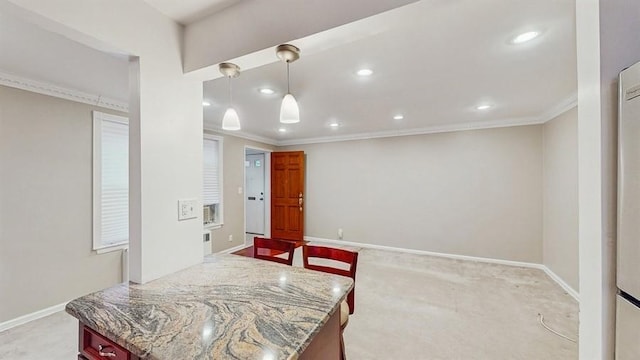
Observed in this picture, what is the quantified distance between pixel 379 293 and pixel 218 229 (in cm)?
298

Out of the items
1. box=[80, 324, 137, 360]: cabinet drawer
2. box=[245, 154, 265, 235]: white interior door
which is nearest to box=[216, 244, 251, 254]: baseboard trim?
box=[245, 154, 265, 235]: white interior door

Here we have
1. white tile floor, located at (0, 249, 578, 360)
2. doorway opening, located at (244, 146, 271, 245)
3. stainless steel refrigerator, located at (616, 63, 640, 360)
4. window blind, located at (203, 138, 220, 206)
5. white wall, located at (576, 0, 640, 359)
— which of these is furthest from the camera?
doorway opening, located at (244, 146, 271, 245)

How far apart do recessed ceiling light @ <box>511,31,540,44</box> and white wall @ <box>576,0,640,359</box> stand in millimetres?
914

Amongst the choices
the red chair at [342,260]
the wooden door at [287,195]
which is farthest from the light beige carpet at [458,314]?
the wooden door at [287,195]

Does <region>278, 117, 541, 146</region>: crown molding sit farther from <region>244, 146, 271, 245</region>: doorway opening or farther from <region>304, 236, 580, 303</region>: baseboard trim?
<region>304, 236, 580, 303</region>: baseboard trim

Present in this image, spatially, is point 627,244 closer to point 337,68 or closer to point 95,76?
point 337,68

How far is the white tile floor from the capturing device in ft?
6.72

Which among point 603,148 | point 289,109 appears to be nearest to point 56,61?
point 289,109

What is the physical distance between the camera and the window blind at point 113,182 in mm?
2986

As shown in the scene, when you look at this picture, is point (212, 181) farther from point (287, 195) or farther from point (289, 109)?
point (289, 109)

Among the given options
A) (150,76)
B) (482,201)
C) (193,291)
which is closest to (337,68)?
(150,76)

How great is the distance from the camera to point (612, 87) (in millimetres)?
854

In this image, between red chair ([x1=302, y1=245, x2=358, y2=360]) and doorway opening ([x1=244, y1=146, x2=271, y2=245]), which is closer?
red chair ([x1=302, y1=245, x2=358, y2=360])

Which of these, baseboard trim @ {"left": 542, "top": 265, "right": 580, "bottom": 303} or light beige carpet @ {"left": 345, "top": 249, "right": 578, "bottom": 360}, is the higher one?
baseboard trim @ {"left": 542, "top": 265, "right": 580, "bottom": 303}
